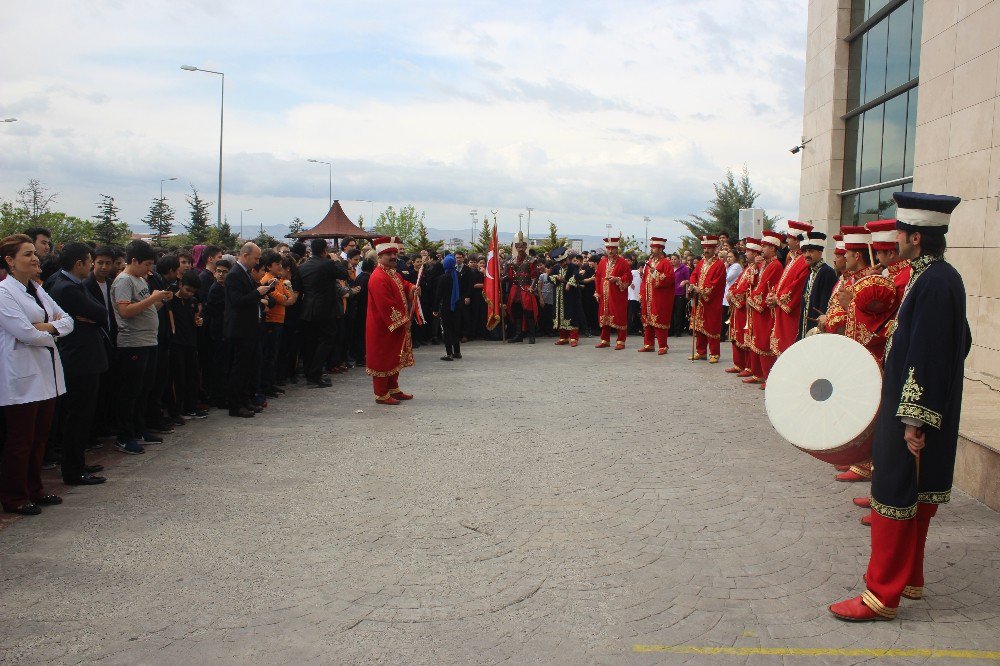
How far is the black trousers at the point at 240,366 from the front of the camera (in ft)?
29.5

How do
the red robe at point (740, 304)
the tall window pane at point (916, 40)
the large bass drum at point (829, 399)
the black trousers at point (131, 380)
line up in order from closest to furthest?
the large bass drum at point (829, 399), the black trousers at point (131, 380), the red robe at point (740, 304), the tall window pane at point (916, 40)

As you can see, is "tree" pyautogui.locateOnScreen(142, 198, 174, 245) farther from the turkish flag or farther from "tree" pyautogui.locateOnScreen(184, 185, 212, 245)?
the turkish flag

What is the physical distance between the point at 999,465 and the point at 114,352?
287 inches

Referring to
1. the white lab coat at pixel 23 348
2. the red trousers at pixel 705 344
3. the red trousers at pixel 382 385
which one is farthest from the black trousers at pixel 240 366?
the red trousers at pixel 705 344

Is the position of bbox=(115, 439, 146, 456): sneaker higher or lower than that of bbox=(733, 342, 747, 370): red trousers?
lower

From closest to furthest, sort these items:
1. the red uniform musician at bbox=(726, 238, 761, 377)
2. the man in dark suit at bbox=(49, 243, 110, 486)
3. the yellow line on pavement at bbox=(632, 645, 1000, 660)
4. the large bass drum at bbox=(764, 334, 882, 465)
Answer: the yellow line on pavement at bbox=(632, 645, 1000, 660) < the large bass drum at bbox=(764, 334, 882, 465) < the man in dark suit at bbox=(49, 243, 110, 486) < the red uniform musician at bbox=(726, 238, 761, 377)

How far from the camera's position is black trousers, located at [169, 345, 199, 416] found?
8477 mm

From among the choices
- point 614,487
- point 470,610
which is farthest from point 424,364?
point 470,610

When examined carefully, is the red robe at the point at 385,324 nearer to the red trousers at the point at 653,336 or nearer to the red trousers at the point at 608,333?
the red trousers at the point at 653,336

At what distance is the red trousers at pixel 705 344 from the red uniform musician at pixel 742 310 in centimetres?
105

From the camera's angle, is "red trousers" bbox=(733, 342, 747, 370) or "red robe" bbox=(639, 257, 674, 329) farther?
"red robe" bbox=(639, 257, 674, 329)

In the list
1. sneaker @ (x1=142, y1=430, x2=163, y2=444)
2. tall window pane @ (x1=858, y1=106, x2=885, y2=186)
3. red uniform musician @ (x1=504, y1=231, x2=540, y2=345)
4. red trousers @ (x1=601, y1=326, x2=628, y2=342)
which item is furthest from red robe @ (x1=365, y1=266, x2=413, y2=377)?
tall window pane @ (x1=858, y1=106, x2=885, y2=186)

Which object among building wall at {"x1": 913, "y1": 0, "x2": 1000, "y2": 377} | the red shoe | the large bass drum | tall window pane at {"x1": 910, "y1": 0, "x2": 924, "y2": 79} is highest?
tall window pane at {"x1": 910, "y1": 0, "x2": 924, "y2": 79}

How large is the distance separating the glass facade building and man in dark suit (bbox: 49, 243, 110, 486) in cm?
1242
